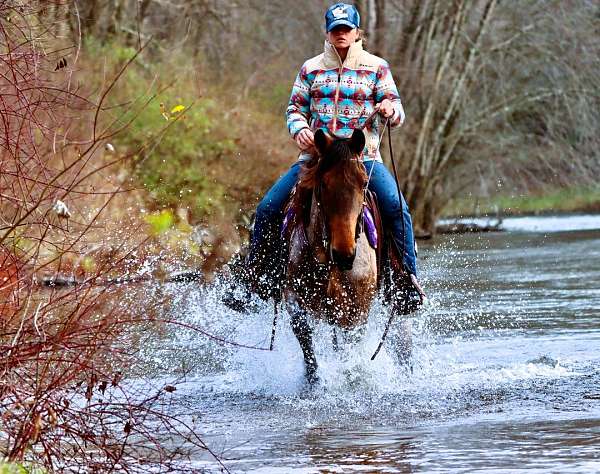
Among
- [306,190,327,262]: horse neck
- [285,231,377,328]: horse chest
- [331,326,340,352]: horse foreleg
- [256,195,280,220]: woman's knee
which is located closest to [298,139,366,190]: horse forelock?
[306,190,327,262]: horse neck

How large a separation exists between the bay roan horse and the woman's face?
0.95m

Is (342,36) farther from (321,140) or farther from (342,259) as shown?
(342,259)

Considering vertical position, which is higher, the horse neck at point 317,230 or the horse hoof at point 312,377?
the horse neck at point 317,230

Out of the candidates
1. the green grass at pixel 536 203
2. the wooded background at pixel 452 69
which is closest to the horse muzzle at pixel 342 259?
the wooded background at pixel 452 69

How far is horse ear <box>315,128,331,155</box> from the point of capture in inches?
321

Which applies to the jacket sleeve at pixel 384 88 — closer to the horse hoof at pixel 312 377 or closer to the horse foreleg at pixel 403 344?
the horse foreleg at pixel 403 344

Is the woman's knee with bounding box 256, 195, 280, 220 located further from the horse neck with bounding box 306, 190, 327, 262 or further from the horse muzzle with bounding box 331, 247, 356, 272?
the horse muzzle with bounding box 331, 247, 356, 272

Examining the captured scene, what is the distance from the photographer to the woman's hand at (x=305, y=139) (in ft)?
28.1

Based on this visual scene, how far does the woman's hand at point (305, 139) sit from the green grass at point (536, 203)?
92.8 feet

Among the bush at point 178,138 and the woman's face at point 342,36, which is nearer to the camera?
the woman's face at point 342,36

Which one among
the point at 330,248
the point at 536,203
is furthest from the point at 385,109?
the point at 536,203

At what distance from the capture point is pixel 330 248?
8.30m

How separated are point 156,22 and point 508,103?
10178 mm

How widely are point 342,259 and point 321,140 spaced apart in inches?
29.2
